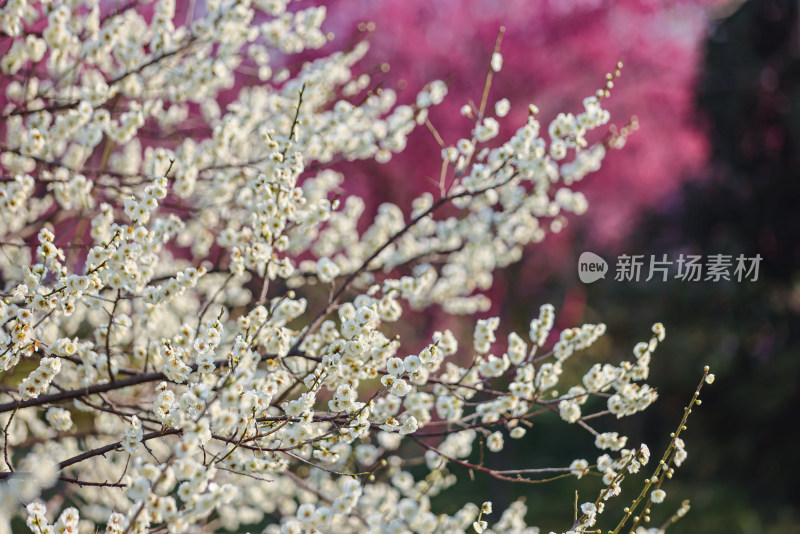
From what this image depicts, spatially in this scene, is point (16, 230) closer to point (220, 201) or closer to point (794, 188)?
point (220, 201)

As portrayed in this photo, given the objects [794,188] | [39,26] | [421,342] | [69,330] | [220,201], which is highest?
[794,188]

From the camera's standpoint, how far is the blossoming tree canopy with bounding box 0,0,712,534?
1952mm

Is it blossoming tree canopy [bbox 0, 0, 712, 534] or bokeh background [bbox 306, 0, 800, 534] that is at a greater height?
bokeh background [bbox 306, 0, 800, 534]

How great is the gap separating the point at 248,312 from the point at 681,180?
262 inches

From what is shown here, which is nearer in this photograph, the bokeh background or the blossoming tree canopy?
the blossoming tree canopy

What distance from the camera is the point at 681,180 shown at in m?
8.36

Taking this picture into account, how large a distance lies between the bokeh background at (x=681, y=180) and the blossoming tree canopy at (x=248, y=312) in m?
3.15

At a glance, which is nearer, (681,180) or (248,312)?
(248,312)

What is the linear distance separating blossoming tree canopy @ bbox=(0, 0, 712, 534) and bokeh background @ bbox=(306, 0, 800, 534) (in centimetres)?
315

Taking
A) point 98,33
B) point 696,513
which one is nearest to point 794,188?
point 696,513

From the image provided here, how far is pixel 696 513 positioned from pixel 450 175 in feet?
13.6

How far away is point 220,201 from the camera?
355cm

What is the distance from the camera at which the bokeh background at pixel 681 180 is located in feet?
22.6

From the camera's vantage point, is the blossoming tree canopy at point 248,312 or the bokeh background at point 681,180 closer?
the blossoming tree canopy at point 248,312
